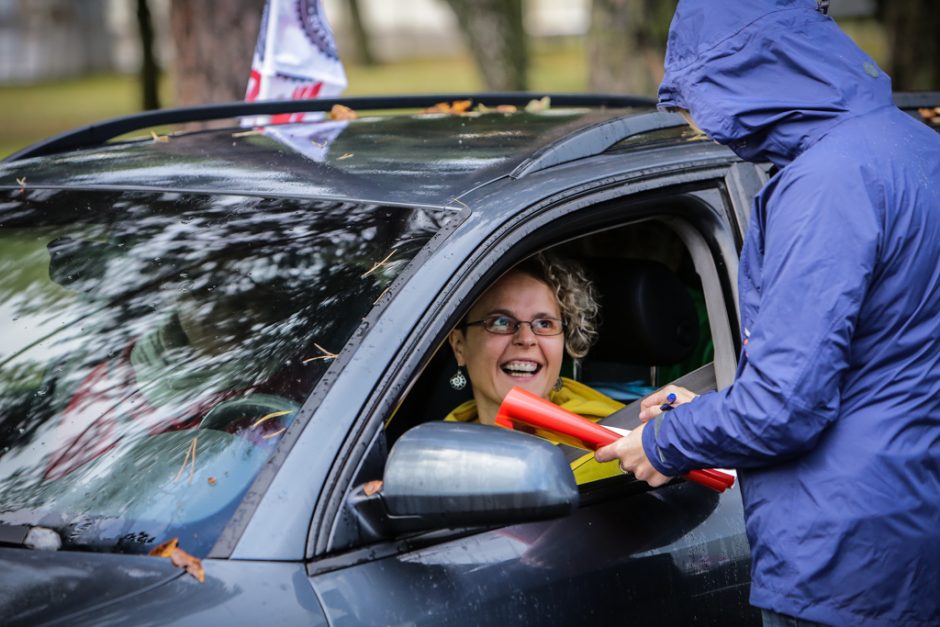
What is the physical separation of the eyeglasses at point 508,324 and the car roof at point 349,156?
426 mm

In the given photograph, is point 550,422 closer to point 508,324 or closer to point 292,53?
point 508,324

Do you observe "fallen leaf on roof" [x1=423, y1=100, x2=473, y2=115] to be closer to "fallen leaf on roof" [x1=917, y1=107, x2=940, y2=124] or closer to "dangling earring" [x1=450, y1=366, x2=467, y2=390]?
"dangling earring" [x1=450, y1=366, x2=467, y2=390]

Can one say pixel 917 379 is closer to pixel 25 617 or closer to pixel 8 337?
pixel 25 617

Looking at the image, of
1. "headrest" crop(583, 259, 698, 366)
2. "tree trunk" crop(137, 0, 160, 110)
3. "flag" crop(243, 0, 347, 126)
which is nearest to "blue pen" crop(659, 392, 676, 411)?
"headrest" crop(583, 259, 698, 366)

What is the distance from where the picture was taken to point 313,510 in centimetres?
201

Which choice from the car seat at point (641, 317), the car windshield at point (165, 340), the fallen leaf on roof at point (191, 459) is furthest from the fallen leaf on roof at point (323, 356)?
the car seat at point (641, 317)

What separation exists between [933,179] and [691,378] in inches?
36.4

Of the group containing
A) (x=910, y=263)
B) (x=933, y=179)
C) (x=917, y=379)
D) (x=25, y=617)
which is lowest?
(x=25, y=617)

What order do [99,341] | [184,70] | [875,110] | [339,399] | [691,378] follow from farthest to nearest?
[184,70] → [691,378] → [99,341] → [875,110] → [339,399]

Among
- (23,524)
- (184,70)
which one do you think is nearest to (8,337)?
(23,524)

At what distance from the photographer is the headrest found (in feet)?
10.6

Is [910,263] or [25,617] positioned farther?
[910,263]

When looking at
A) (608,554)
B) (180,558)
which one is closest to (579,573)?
(608,554)

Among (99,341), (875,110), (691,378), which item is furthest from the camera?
(691,378)
